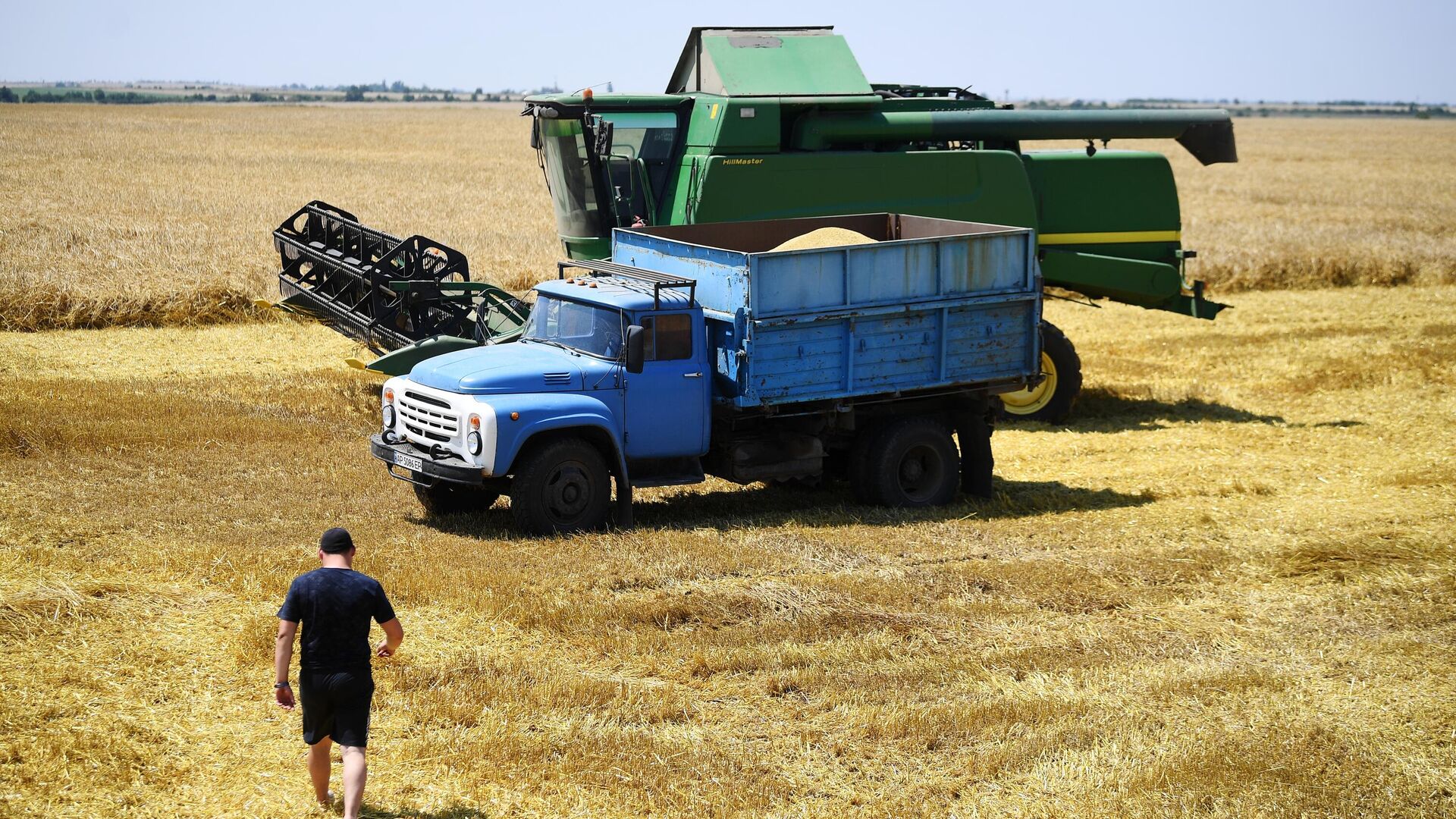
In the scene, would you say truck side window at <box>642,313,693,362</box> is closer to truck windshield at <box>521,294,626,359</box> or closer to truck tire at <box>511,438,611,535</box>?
truck windshield at <box>521,294,626,359</box>

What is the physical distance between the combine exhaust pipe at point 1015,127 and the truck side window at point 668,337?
5612mm

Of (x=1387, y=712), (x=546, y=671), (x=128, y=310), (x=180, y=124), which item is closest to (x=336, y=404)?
(x=128, y=310)

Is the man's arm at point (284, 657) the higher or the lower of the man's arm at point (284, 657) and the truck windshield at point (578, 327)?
the lower

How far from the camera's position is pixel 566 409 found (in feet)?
36.8

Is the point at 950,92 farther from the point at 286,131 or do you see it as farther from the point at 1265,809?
the point at 286,131

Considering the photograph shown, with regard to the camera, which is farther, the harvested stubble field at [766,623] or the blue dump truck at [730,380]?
the blue dump truck at [730,380]

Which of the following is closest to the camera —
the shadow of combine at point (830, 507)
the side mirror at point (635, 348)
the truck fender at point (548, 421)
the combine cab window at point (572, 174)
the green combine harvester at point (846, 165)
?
the truck fender at point (548, 421)

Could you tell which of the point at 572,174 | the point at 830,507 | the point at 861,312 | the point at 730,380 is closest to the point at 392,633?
the point at 730,380

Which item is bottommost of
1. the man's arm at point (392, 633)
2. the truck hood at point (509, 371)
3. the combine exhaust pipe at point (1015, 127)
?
the man's arm at point (392, 633)

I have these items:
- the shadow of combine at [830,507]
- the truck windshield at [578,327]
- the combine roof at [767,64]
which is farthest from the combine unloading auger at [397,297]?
the combine roof at [767,64]

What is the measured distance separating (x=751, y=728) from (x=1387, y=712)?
3.78 m

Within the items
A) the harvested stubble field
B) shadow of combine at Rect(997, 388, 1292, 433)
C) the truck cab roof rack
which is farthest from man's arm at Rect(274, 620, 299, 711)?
shadow of combine at Rect(997, 388, 1292, 433)

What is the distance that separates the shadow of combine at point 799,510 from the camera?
11.9 metres

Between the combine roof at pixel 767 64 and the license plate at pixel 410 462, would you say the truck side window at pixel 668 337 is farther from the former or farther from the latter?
the combine roof at pixel 767 64
